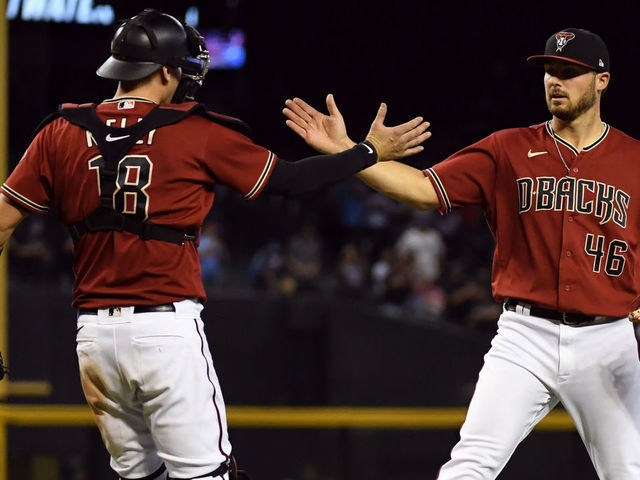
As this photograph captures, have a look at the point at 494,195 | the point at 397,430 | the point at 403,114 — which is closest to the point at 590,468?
the point at 397,430

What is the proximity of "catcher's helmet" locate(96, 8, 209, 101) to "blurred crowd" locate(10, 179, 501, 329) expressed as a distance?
16.4 feet

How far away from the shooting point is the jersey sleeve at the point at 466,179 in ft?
11.2

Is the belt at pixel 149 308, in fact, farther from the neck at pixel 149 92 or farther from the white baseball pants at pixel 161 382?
the neck at pixel 149 92

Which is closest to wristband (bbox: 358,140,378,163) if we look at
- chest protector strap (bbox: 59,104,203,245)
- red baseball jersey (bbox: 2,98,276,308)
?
red baseball jersey (bbox: 2,98,276,308)

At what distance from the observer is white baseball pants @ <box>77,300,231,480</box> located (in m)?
2.69

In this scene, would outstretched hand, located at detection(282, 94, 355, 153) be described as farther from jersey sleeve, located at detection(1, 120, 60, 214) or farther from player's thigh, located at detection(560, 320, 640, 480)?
player's thigh, located at detection(560, 320, 640, 480)

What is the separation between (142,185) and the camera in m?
2.70

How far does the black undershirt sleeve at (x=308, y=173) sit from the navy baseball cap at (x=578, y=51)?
2.91 ft

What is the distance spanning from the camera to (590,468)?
5.39 metres

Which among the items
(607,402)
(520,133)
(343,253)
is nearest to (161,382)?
(607,402)

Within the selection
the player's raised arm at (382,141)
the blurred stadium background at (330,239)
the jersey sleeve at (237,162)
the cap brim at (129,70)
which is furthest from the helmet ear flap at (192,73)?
the blurred stadium background at (330,239)

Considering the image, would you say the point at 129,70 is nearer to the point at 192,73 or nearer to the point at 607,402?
the point at 192,73

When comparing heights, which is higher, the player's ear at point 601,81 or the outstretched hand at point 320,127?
the player's ear at point 601,81

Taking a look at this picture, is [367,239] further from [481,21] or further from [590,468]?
[590,468]
